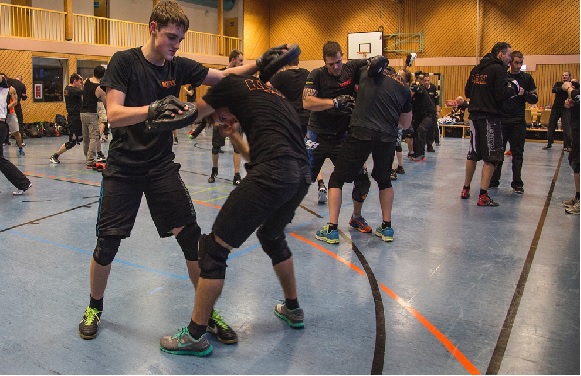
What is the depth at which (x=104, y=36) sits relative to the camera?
22.2 meters

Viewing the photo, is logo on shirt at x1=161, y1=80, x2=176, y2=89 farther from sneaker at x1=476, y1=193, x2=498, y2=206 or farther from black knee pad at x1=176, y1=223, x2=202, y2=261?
sneaker at x1=476, y1=193, x2=498, y2=206

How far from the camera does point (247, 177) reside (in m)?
2.96

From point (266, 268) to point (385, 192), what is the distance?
1581mm

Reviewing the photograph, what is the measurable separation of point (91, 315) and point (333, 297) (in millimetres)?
1568

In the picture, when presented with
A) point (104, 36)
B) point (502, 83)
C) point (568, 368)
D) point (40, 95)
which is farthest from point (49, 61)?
point (568, 368)

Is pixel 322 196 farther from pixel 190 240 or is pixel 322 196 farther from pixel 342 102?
pixel 190 240

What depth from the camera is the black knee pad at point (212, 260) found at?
2934 millimetres

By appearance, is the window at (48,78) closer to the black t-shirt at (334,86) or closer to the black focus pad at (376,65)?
the black t-shirt at (334,86)

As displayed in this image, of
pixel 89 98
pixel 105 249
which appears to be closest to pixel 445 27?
pixel 89 98

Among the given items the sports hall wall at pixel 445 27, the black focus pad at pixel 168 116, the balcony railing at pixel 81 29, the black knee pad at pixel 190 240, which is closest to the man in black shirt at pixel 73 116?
the black knee pad at pixel 190 240

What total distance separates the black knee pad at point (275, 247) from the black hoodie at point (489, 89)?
468 cm

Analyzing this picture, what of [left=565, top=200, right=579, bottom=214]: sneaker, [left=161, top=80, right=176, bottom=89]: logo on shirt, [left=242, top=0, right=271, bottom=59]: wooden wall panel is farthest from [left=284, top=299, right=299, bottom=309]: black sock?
[left=242, top=0, right=271, bottom=59]: wooden wall panel

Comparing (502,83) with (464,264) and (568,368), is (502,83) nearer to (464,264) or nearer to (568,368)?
(464,264)

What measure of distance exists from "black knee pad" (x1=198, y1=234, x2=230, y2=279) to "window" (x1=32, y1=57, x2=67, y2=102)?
1834cm
